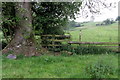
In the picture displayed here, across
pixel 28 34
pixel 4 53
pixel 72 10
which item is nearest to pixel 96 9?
pixel 72 10

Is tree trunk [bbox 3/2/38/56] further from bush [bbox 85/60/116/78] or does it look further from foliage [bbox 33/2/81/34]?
bush [bbox 85/60/116/78]

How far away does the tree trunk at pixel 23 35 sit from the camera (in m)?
7.07

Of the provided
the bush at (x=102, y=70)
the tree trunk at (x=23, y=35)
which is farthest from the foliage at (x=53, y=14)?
the bush at (x=102, y=70)

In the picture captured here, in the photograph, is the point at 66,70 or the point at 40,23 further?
the point at 40,23

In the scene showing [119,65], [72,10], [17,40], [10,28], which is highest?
[72,10]

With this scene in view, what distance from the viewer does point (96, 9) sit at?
9219mm

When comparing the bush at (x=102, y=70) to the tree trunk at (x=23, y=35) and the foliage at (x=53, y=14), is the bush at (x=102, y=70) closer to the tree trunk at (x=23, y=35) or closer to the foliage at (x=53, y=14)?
the tree trunk at (x=23, y=35)

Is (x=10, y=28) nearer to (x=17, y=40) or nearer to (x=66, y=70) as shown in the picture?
(x=17, y=40)

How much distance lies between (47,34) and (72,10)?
2.22m

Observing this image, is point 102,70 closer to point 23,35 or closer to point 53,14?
point 23,35

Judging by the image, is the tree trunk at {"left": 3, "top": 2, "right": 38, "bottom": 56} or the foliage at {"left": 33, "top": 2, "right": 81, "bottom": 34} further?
the foliage at {"left": 33, "top": 2, "right": 81, "bottom": 34}

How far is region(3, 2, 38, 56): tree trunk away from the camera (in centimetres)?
707

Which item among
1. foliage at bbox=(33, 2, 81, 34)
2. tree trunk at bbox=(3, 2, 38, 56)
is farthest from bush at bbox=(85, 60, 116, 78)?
foliage at bbox=(33, 2, 81, 34)

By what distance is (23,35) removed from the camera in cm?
745
